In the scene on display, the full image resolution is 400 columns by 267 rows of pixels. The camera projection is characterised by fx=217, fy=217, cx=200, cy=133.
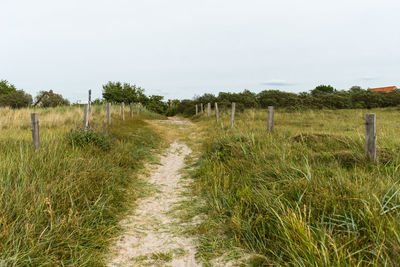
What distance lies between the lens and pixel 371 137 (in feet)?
13.5

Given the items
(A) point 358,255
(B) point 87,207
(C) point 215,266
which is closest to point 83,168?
(B) point 87,207

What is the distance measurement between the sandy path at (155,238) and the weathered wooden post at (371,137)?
370 centimetres

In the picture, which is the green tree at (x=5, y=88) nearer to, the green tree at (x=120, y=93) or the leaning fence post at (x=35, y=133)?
the green tree at (x=120, y=93)

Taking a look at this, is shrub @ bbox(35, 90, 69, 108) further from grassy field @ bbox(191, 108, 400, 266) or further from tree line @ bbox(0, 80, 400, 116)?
grassy field @ bbox(191, 108, 400, 266)

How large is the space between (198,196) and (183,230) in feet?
3.96

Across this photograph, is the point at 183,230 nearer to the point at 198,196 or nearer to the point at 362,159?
the point at 198,196

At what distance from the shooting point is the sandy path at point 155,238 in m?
2.62

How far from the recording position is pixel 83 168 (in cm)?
415

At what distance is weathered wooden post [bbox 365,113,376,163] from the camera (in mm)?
4086

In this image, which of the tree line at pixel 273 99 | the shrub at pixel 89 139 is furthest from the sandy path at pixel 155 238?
the tree line at pixel 273 99

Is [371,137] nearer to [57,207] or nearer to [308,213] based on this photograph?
[308,213]

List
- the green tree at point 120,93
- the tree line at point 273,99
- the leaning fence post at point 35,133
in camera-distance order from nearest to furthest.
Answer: the leaning fence post at point 35,133
the tree line at point 273,99
the green tree at point 120,93

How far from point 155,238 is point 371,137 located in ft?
14.0

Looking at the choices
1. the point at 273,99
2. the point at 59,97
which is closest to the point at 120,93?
the point at 59,97
